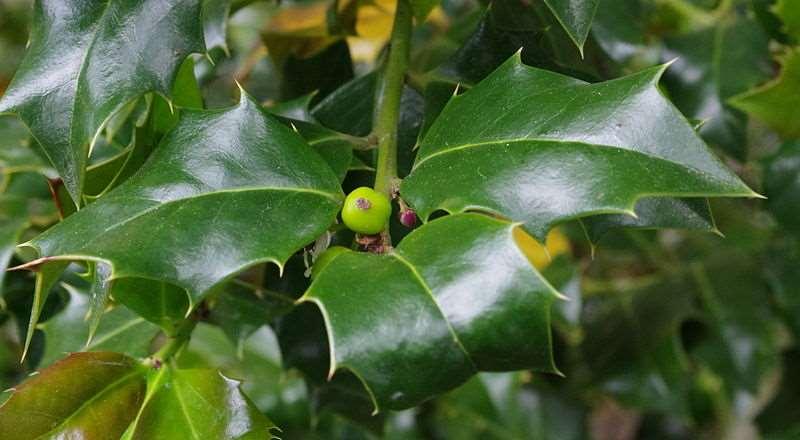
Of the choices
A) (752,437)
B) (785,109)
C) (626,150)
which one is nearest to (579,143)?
(626,150)

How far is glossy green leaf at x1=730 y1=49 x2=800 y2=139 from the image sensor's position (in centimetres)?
93

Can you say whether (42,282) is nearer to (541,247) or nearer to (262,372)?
(262,372)

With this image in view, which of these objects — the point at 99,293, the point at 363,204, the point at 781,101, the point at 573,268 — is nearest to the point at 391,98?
the point at 363,204

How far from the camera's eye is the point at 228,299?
0.87m

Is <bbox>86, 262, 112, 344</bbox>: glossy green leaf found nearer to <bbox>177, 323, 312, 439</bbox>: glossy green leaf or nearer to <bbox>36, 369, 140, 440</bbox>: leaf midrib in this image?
<bbox>36, 369, 140, 440</bbox>: leaf midrib

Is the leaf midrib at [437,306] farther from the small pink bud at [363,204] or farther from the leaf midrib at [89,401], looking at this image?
the leaf midrib at [89,401]

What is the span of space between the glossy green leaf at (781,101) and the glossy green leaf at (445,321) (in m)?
0.52

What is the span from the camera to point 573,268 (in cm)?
128

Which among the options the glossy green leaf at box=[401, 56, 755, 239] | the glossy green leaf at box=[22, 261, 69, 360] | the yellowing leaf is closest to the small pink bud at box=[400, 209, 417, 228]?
the glossy green leaf at box=[401, 56, 755, 239]

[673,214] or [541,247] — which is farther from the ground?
[673,214]

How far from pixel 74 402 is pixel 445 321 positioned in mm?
295

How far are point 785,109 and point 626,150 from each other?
454mm

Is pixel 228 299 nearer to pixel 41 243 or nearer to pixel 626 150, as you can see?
pixel 41 243

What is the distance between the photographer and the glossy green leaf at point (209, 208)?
1.93 feet
